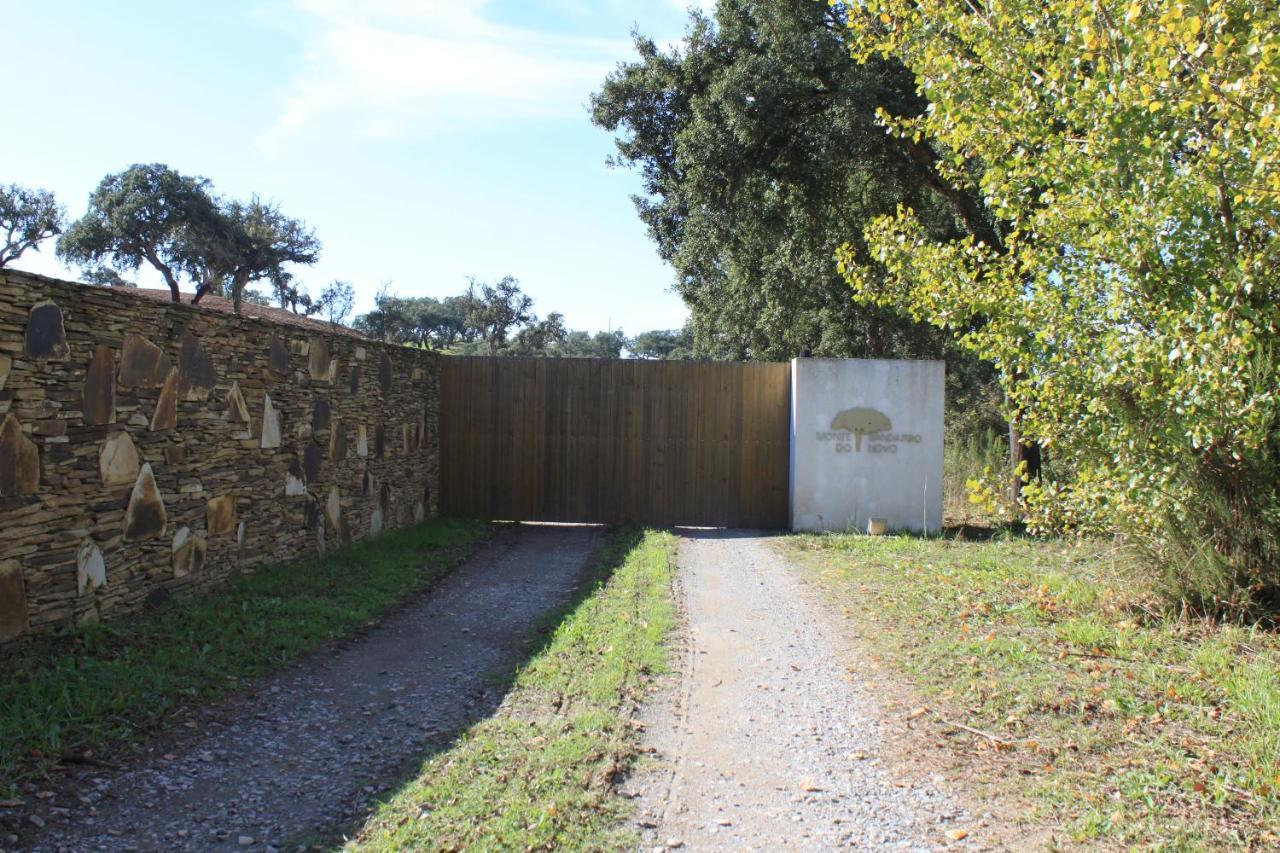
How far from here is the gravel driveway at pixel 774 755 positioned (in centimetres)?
319

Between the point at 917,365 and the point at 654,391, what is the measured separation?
3.05 meters

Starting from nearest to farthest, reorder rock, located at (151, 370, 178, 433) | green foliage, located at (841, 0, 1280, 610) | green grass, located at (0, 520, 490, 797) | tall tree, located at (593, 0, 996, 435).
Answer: green grass, located at (0, 520, 490, 797) < green foliage, located at (841, 0, 1280, 610) < rock, located at (151, 370, 178, 433) < tall tree, located at (593, 0, 996, 435)

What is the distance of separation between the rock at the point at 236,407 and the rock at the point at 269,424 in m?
0.26

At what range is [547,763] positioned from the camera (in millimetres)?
3658

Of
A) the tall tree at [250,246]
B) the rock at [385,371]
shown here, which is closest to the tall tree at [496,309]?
the tall tree at [250,246]

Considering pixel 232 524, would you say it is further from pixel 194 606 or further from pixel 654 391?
pixel 654 391

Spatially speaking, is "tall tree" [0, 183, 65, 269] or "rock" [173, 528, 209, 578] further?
"tall tree" [0, 183, 65, 269]

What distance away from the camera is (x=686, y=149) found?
38.7 ft

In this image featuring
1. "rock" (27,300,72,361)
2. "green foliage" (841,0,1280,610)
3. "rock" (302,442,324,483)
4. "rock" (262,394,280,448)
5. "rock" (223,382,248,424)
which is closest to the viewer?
"green foliage" (841,0,1280,610)

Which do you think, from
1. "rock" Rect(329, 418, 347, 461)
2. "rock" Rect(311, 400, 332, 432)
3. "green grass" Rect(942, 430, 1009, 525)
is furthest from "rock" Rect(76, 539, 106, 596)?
"green grass" Rect(942, 430, 1009, 525)

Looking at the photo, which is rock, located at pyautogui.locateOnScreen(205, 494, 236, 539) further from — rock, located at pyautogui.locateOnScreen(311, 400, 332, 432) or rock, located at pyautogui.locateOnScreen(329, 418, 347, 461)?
rock, located at pyautogui.locateOnScreen(329, 418, 347, 461)

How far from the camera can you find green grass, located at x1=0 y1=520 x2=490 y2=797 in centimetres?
368

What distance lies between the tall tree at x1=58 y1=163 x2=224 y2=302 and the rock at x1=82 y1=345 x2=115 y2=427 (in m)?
26.7

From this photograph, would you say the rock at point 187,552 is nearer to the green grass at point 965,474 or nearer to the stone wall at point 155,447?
the stone wall at point 155,447
